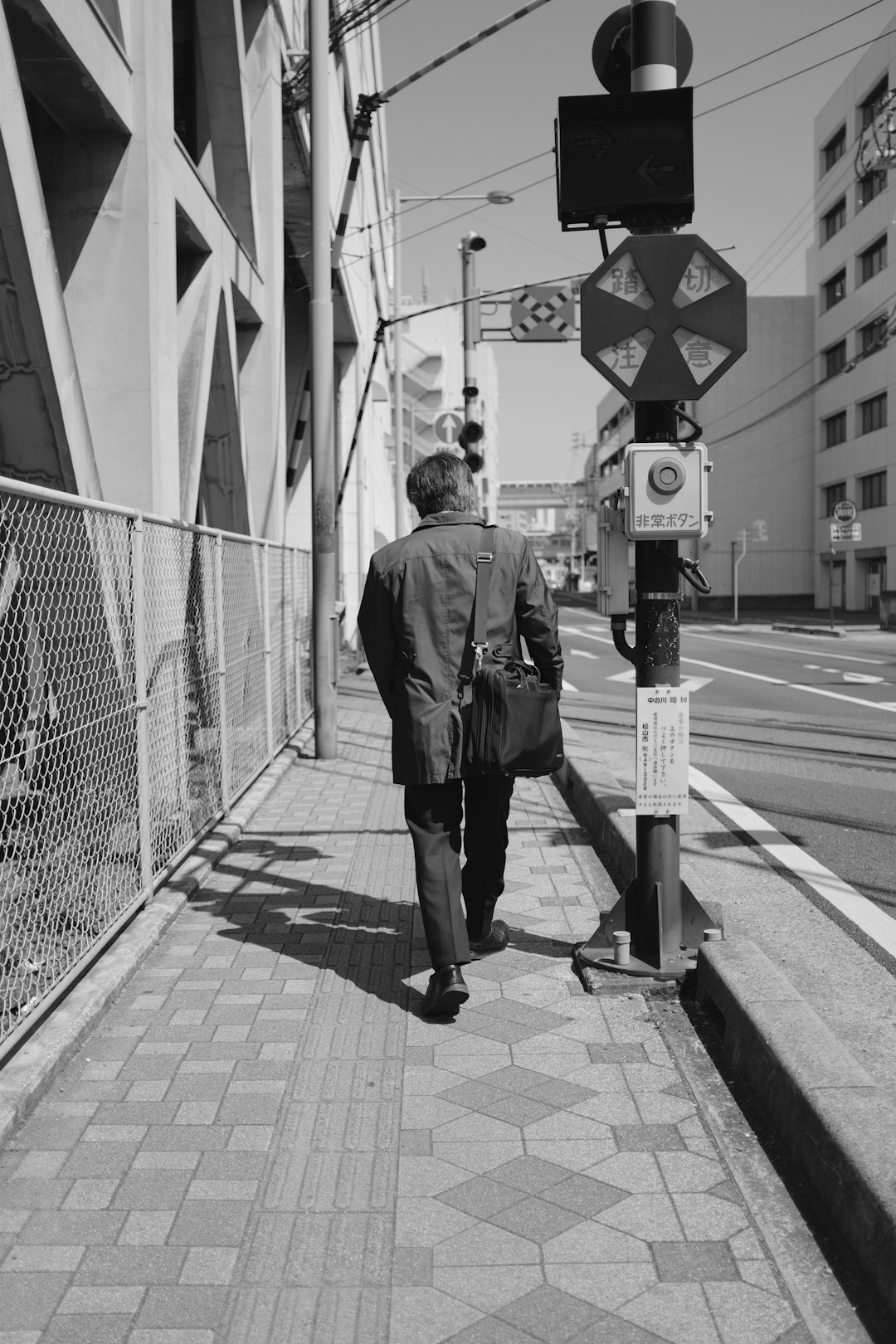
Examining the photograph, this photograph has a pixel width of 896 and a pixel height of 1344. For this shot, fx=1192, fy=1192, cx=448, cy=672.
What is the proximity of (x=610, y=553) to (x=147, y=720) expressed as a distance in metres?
2.32

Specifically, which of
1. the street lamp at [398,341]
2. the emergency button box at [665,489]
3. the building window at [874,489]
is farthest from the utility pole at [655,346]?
the building window at [874,489]

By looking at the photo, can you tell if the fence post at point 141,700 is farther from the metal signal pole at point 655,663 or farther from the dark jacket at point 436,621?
the metal signal pole at point 655,663

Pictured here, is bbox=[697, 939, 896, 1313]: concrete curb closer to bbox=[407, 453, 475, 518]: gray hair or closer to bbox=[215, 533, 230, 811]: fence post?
bbox=[407, 453, 475, 518]: gray hair

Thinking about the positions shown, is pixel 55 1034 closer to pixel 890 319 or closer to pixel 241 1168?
pixel 241 1168

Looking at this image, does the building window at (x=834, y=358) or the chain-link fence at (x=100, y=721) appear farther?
the building window at (x=834, y=358)

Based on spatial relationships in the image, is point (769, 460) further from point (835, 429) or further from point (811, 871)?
point (811, 871)

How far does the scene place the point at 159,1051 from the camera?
12.5ft

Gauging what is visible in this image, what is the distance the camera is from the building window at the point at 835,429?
49406 mm

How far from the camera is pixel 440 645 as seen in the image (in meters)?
4.02

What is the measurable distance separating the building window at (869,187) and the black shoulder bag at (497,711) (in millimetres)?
44170

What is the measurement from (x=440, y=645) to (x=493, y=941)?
138 centimetres

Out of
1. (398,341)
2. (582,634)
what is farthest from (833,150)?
(398,341)

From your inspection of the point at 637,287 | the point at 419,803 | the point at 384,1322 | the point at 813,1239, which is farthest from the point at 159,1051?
the point at 637,287

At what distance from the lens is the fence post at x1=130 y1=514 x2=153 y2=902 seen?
5070 mm
